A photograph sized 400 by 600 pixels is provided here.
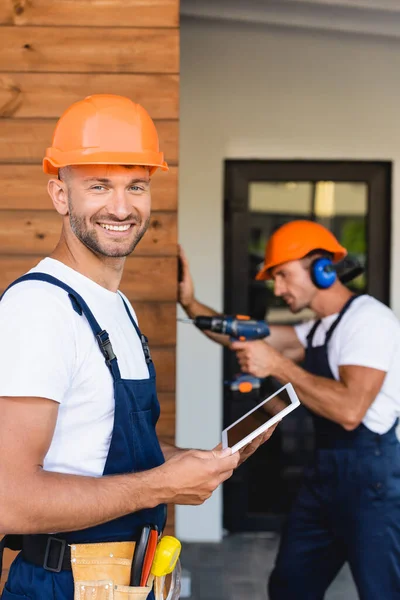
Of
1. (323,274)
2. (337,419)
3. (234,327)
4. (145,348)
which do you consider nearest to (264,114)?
(323,274)

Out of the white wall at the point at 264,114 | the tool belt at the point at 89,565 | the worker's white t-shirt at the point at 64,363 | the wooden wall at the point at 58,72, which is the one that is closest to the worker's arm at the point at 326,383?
the wooden wall at the point at 58,72

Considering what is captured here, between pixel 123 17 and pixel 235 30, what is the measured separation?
2.05 m

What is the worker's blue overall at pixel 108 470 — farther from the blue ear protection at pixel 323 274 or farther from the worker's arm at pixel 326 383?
the blue ear protection at pixel 323 274

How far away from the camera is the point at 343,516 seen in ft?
8.51

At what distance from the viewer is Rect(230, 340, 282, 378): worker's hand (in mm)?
2691

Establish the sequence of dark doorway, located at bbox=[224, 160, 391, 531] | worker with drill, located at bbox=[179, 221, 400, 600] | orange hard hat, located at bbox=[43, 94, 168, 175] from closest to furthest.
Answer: orange hard hat, located at bbox=[43, 94, 168, 175] < worker with drill, located at bbox=[179, 221, 400, 600] < dark doorway, located at bbox=[224, 160, 391, 531]

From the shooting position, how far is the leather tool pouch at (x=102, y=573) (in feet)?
4.54

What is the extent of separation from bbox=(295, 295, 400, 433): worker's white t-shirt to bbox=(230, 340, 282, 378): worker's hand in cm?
25

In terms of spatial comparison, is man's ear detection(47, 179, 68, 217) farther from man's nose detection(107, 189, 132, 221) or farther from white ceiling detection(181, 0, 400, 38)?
white ceiling detection(181, 0, 400, 38)

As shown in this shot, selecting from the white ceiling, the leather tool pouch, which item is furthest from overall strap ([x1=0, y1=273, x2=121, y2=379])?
the white ceiling

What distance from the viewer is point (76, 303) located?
1399 millimetres

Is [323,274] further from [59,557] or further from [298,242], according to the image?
[59,557]

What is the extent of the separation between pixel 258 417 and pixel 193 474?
32 cm

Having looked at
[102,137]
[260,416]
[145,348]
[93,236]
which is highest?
[102,137]
